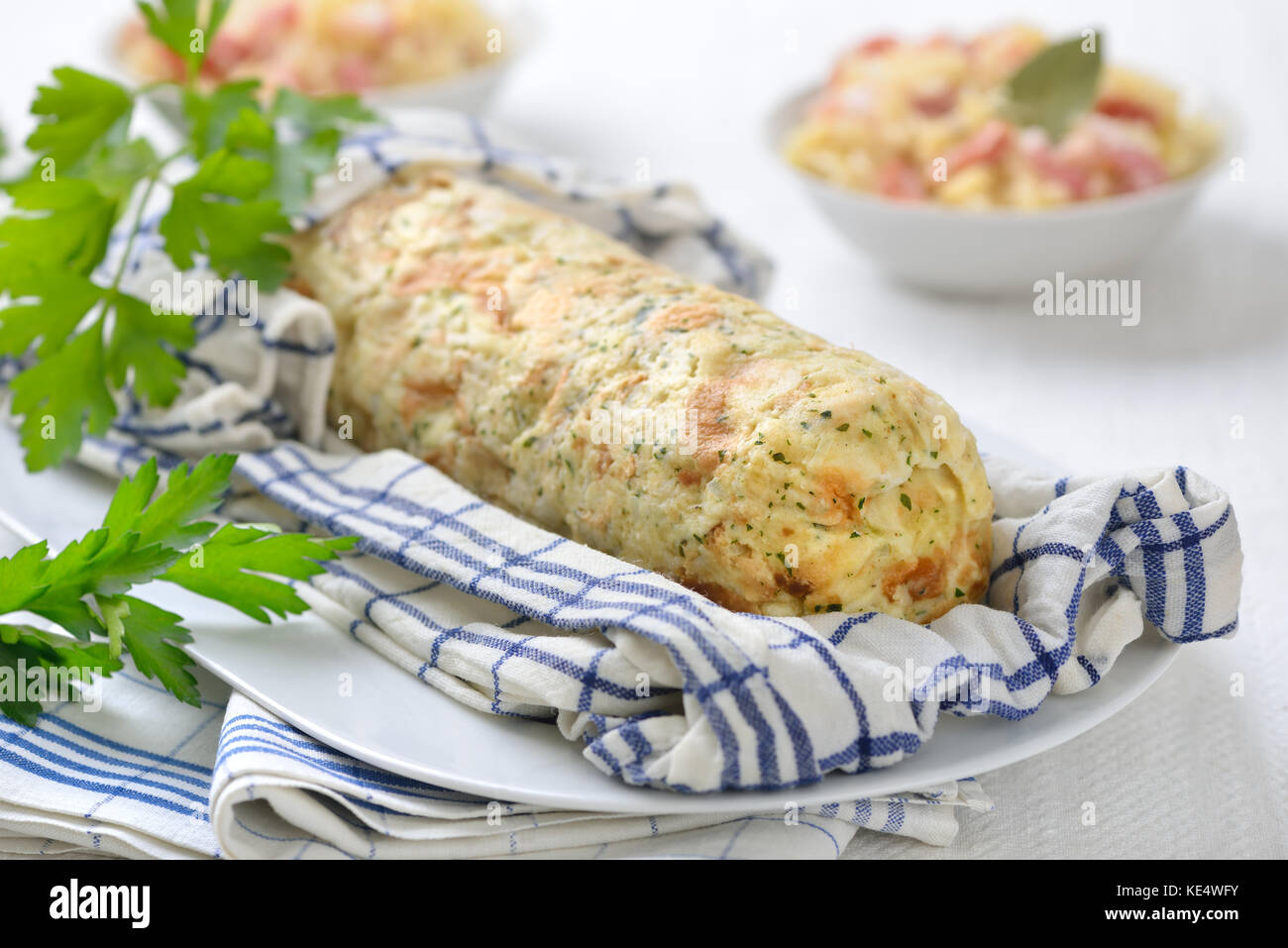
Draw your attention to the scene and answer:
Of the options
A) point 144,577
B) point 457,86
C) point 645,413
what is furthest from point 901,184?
point 144,577

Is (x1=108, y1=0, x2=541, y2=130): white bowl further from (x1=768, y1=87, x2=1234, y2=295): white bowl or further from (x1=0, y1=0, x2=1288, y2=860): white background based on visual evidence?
(x1=768, y1=87, x2=1234, y2=295): white bowl

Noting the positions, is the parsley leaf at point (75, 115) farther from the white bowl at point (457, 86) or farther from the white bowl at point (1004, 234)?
the white bowl at point (1004, 234)

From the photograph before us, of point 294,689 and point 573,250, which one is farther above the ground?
point 573,250

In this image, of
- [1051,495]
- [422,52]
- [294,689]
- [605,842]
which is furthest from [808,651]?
[422,52]

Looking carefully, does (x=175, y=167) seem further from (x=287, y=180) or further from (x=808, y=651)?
(x=808, y=651)

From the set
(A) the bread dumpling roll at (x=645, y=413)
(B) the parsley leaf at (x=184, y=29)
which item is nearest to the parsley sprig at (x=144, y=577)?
(A) the bread dumpling roll at (x=645, y=413)

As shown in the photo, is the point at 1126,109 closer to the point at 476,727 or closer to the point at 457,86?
the point at 457,86
